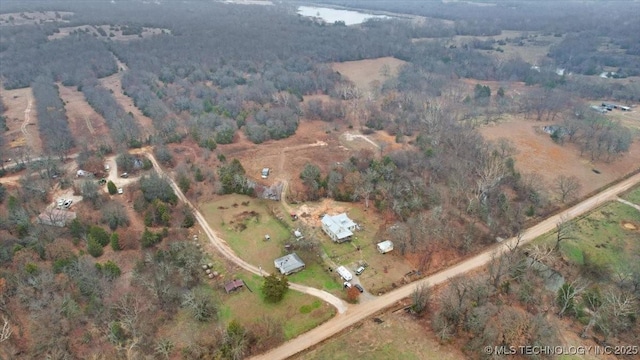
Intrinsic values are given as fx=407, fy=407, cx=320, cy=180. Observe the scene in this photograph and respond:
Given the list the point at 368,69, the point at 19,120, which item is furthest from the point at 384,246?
the point at 368,69

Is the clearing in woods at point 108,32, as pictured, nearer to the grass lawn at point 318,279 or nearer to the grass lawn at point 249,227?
the grass lawn at point 249,227

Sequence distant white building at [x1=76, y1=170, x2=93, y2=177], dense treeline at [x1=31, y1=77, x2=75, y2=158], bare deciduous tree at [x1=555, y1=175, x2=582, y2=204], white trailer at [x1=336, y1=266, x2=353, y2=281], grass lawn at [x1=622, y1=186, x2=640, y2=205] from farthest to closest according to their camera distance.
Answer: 1. dense treeline at [x1=31, y1=77, x2=75, y2=158]
2. distant white building at [x1=76, y1=170, x2=93, y2=177]
3. grass lawn at [x1=622, y1=186, x2=640, y2=205]
4. bare deciduous tree at [x1=555, y1=175, x2=582, y2=204]
5. white trailer at [x1=336, y1=266, x2=353, y2=281]

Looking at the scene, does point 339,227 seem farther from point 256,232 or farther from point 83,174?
point 83,174

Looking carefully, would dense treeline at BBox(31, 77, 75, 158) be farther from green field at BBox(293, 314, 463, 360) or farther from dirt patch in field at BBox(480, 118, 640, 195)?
dirt patch in field at BBox(480, 118, 640, 195)

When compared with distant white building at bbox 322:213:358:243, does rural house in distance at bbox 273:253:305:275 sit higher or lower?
lower

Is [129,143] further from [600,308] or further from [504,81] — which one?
[504,81]

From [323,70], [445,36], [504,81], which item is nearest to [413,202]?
[323,70]

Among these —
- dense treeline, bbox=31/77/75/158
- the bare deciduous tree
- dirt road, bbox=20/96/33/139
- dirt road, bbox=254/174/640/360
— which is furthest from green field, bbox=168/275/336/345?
dirt road, bbox=20/96/33/139
